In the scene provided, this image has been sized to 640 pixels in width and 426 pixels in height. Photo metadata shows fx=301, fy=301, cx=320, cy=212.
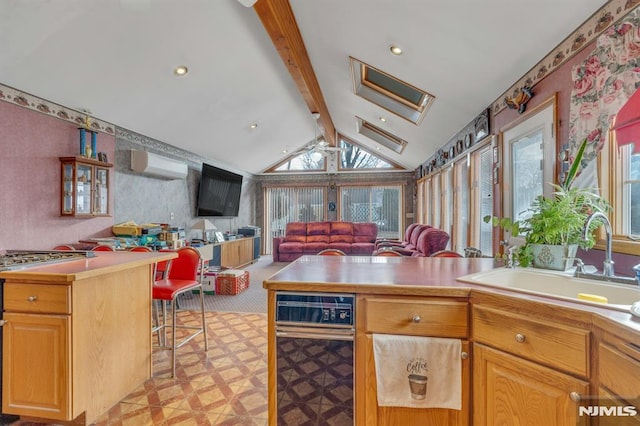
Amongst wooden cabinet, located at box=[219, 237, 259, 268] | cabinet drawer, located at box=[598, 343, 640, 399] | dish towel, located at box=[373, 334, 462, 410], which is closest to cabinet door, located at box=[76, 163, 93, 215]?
wooden cabinet, located at box=[219, 237, 259, 268]

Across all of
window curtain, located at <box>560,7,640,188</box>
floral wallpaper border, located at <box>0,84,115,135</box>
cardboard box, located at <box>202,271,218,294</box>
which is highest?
floral wallpaper border, located at <box>0,84,115,135</box>

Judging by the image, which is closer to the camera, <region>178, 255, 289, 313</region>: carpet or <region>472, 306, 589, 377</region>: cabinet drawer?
<region>472, 306, 589, 377</region>: cabinet drawer

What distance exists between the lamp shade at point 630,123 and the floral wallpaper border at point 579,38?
49 centimetres

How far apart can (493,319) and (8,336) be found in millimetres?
2459

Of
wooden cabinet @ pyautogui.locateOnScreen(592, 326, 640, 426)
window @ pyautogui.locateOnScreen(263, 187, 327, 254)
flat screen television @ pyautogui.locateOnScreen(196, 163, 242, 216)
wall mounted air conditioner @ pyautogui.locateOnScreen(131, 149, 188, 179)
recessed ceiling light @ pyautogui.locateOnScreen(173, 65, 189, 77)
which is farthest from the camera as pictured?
window @ pyautogui.locateOnScreen(263, 187, 327, 254)

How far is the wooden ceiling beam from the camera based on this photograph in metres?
2.87

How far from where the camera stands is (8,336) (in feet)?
5.41

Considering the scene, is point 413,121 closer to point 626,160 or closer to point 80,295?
point 626,160

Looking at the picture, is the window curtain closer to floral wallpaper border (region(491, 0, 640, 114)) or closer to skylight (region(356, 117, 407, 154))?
floral wallpaper border (region(491, 0, 640, 114))

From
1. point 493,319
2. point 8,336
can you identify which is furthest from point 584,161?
point 8,336

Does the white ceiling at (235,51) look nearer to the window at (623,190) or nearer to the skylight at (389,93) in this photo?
the skylight at (389,93)

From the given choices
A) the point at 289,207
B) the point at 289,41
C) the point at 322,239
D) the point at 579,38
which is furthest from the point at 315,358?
the point at 289,207

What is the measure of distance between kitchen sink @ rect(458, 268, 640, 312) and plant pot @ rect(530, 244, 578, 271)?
2.5 inches

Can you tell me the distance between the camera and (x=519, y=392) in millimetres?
1149
